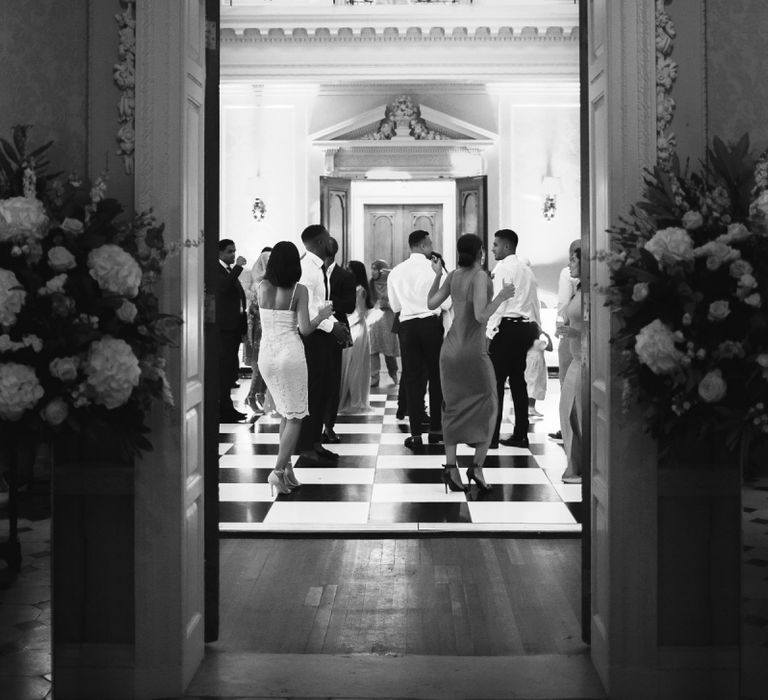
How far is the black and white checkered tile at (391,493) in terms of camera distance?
5.55 metres

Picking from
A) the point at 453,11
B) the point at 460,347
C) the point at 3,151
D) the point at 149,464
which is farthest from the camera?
the point at 453,11

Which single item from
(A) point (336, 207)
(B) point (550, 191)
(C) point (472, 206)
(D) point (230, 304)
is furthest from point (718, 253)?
(B) point (550, 191)

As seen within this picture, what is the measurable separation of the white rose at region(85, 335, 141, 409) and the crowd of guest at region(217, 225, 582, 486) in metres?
3.00

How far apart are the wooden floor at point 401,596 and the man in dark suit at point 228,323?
4.00 m

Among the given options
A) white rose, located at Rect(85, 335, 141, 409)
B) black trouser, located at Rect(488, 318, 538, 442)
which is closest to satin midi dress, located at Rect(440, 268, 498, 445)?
black trouser, located at Rect(488, 318, 538, 442)

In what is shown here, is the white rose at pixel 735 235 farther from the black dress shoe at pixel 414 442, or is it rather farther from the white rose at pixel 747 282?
the black dress shoe at pixel 414 442

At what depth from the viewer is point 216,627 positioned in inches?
149

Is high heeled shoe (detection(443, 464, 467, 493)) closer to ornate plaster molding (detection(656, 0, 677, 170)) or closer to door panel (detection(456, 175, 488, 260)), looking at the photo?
ornate plaster molding (detection(656, 0, 677, 170))

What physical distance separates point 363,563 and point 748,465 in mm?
2468

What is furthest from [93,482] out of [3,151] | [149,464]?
[3,151]

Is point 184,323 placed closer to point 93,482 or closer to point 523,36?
point 93,482

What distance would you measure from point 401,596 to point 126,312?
2074 millimetres

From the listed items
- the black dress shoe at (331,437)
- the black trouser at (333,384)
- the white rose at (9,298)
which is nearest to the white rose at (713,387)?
the white rose at (9,298)

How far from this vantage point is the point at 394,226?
1548 centimetres
